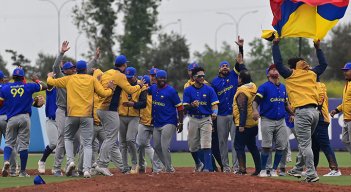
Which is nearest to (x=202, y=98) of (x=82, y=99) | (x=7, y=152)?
(x=82, y=99)

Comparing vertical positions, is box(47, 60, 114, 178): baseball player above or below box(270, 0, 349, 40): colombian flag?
below

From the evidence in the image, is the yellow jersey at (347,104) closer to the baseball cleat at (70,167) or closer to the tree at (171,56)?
the baseball cleat at (70,167)

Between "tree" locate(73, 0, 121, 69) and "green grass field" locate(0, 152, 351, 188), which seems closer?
"green grass field" locate(0, 152, 351, 188)

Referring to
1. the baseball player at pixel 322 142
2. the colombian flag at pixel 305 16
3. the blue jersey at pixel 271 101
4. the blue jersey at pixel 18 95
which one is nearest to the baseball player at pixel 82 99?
the blue jersey at pixel 18 95

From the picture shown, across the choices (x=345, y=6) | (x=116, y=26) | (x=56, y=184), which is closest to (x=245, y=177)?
(x=56, y=184)

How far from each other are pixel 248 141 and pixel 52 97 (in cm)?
504

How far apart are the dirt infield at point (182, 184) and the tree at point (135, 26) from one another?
210ft

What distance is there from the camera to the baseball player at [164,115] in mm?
20172

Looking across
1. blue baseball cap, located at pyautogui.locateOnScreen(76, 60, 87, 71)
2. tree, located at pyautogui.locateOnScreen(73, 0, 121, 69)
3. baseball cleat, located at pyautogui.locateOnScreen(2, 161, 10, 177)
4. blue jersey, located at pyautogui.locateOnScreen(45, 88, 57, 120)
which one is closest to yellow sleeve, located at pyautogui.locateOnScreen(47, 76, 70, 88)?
blue baseball cap, located at pyautogui.locateOnScreen(76, 60, 87, 71)

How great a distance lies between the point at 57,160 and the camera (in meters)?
20.5

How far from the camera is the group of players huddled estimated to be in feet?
63.8

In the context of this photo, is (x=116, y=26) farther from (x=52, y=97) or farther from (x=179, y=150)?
(x=52, y=97)

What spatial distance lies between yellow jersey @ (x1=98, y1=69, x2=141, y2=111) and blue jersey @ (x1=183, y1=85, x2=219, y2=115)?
118cm

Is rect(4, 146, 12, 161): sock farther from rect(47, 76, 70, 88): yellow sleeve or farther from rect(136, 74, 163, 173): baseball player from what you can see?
rect(136, 74, 163, 173): baseball player
